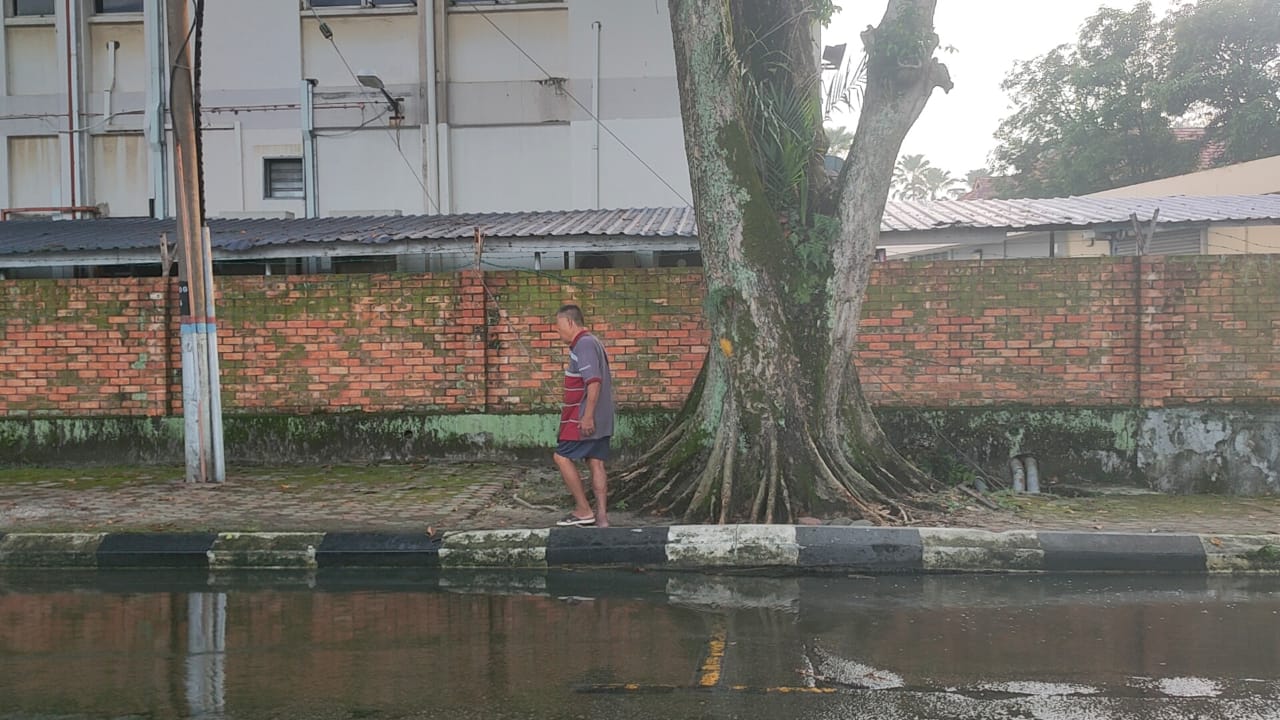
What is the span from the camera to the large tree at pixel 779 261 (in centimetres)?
721

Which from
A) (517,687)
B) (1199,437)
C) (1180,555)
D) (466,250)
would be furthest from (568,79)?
(517,687)

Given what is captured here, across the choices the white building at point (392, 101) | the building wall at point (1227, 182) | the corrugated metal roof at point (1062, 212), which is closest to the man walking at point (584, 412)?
the corrugated metal roof at point (1062, 212)

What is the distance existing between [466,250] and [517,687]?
616 cm

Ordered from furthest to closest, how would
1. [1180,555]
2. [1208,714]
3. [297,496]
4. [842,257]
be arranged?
[297,496], [842,257], [1180,555], [1208,714]

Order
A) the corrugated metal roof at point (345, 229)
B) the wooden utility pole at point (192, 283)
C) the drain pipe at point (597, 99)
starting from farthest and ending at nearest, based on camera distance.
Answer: the drain pipe at point (597, 99) < the corrugated metal roof at point (345, 229) < the wooden utility pole at point (192, 283)

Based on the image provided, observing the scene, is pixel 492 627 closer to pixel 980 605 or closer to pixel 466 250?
pixel 980 605

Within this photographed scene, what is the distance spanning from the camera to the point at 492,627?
5148 mm

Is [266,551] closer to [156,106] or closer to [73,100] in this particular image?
[156,106]

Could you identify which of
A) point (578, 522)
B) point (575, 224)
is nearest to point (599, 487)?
point (578, 522)

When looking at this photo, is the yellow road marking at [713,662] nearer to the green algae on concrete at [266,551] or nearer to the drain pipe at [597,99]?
the green algae on concrete at [266,551]

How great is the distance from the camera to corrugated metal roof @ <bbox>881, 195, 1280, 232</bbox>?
29.7ft

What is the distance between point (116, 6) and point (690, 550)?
13.0 metres

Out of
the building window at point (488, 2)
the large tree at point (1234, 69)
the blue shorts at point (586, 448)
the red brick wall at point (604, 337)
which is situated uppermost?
the large tree at point (1234, 69)

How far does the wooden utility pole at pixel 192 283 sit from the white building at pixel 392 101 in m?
5.21
